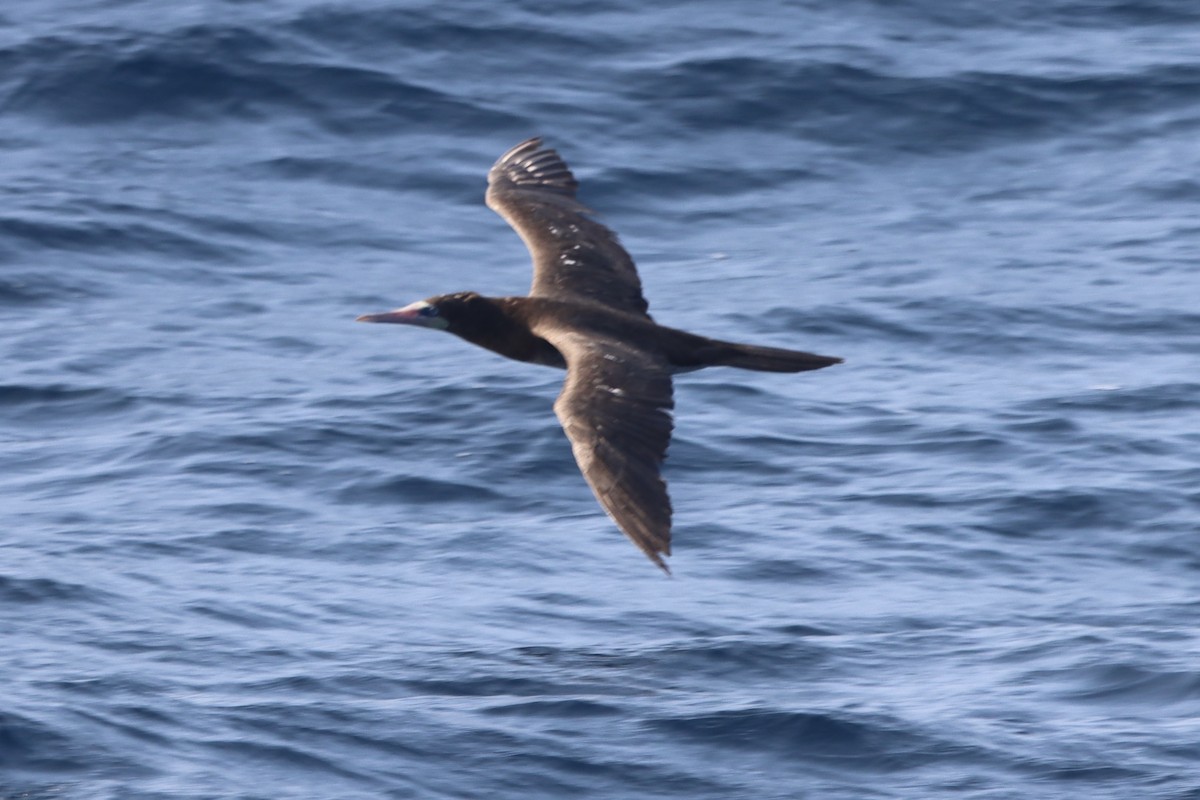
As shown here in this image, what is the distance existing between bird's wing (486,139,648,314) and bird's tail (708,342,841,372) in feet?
3.32

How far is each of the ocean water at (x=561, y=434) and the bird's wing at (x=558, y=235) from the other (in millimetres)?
1413

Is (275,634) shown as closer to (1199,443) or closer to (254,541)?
(254,541)

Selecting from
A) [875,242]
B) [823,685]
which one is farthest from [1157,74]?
[823,685]

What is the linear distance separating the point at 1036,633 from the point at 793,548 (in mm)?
1311

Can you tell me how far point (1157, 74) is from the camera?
16922 millimetres

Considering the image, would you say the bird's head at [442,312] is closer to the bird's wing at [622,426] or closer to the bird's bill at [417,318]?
the bird's bill at [417,318]

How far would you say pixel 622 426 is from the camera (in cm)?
781

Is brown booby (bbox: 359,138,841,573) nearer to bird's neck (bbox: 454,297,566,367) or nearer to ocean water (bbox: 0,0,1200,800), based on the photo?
bird's neck (bbox: 454,297,566,367)

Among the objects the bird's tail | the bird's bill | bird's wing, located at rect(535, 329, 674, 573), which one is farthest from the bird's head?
the bird's tail

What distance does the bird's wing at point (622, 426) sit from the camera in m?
7.25

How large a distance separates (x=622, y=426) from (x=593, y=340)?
0.94m

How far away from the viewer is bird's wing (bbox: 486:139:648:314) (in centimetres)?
970

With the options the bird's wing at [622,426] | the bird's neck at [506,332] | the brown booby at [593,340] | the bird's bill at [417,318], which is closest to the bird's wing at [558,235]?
the brown booby at [593,340]

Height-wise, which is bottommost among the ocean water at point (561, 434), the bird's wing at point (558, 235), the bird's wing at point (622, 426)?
the ocean water at point (561, 434)
